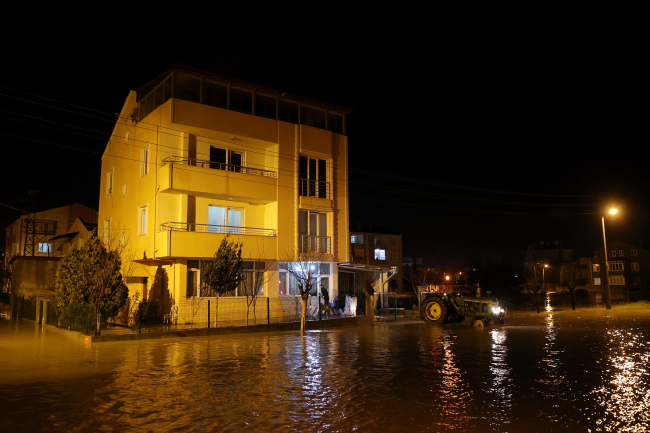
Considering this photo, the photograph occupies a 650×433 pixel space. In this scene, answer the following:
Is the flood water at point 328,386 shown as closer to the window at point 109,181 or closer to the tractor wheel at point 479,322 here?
the tractor wheel at point 479,322

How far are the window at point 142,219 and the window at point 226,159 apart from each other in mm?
4486

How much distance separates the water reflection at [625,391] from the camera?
761cm

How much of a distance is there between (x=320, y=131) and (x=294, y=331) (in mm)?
13333

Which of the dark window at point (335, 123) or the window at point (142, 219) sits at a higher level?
the dark window at point (335, 123)

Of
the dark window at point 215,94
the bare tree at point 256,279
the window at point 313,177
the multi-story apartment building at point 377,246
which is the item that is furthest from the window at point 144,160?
the multi-story apartment building at point 377,246

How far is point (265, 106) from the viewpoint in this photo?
99.6 feet

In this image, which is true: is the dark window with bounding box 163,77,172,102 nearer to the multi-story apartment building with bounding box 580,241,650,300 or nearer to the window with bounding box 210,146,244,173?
the window with bounding box 210,146,244,173

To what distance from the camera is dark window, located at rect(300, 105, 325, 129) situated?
104 feet

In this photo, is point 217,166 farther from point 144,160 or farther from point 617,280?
point 617,280

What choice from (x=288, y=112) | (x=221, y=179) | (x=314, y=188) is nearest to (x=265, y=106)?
(x=288, y=112)

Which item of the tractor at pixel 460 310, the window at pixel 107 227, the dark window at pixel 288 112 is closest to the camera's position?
the tractor at pixel 460 310

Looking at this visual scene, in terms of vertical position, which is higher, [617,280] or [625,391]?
[617,280]

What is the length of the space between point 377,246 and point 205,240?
5076 cm

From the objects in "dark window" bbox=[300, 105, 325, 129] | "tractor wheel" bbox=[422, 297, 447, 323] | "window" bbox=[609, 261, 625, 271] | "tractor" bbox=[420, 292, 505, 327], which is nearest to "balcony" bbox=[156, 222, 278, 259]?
"dark window" bbox=[300, 105, 325, 129]
